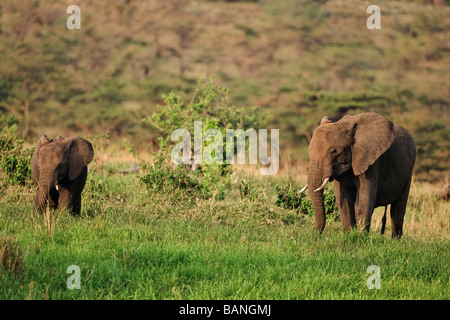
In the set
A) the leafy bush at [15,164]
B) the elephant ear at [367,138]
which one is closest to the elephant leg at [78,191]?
the leafy bush at [15,164]

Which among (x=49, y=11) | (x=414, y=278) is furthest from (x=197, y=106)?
(x=49, y=11)

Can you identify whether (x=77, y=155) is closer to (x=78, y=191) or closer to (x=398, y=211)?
(x=78, y=191)

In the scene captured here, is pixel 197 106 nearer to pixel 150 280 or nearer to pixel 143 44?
pixel 150 280

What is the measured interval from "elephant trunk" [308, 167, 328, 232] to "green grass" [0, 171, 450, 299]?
11.0 inches

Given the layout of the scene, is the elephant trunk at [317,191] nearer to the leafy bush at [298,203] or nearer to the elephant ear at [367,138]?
the elephant ear at [367,138]

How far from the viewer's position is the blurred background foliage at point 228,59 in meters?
42.1

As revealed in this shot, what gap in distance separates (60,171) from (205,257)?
10.8 ft

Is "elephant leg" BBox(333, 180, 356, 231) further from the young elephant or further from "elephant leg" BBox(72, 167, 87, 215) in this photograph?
"elephant leg" BBox(72, 167, 87, 215)

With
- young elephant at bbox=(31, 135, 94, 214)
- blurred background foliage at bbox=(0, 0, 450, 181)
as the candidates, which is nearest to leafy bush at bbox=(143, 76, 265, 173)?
young elephant at bbox=(31, 135, 94, 214)

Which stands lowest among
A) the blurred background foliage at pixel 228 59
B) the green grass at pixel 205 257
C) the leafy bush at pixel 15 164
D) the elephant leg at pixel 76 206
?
the green grass at pixel 205 257

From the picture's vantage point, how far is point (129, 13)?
5684 centimetres

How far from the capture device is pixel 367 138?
31.9ft

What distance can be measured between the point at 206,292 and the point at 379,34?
52.2 m

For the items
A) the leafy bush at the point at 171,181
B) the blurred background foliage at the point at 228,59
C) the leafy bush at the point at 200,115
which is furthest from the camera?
the blurred background foliage at the point at 228,59
